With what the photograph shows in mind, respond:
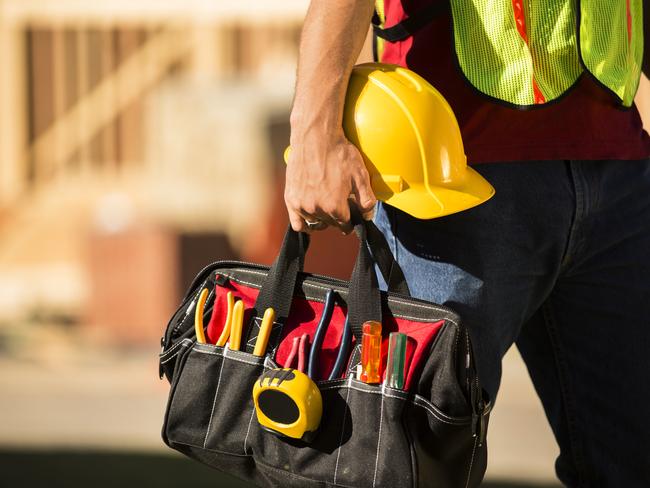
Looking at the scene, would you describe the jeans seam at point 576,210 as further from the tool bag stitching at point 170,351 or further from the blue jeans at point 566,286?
the tool bag stitching at point 170,351

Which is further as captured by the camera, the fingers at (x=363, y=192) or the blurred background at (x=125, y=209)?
the blurred background at (x=125, y=209)

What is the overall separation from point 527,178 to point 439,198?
7.3 inches

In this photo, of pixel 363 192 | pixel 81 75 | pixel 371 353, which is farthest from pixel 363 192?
pixel 81 75

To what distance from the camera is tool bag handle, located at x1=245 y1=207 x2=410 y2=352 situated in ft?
5.87

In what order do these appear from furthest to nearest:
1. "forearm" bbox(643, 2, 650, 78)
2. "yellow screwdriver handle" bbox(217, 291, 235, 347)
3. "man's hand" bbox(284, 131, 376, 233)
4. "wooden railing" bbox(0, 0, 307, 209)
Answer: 1. "wooden railing" bbox(0, 0, 307, 209)
2. "forearm" bbox(643, 2, 650, 78)
3. "yellow screwdriver handle" bbox(217, 291, 235, 347)
4. "man's hand" bbox(284, 131, 376, 233)

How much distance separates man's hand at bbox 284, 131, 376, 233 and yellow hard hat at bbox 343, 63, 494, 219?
5 cm

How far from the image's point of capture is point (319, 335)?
1.83m

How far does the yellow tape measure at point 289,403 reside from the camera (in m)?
1.75

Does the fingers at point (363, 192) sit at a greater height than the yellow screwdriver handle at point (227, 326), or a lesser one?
greater

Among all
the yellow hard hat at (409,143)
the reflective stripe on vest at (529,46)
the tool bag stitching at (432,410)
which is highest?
the reflective stripe on vest at (529,46)

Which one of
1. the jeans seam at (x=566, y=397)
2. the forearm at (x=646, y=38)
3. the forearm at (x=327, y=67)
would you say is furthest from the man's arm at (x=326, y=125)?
the forearm at (x=646, y=38)

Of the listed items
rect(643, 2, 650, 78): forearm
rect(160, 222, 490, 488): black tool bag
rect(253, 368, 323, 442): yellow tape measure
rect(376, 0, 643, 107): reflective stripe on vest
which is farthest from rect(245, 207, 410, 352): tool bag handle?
rect(643, 2, 650, 78): forearm

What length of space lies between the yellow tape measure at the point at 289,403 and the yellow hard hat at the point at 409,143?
1.05 feet

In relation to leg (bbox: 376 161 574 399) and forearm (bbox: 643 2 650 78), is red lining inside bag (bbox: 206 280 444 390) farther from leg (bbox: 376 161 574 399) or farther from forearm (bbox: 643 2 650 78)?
forearm (bbox: 643 2 650 78)
